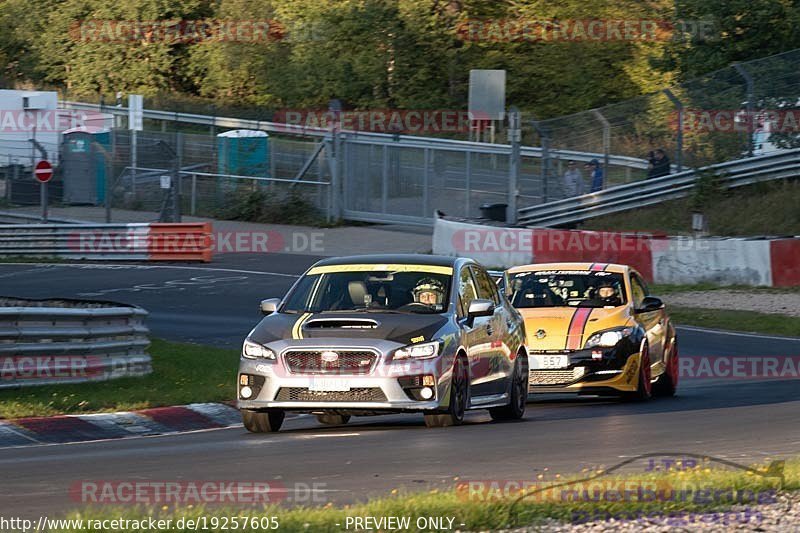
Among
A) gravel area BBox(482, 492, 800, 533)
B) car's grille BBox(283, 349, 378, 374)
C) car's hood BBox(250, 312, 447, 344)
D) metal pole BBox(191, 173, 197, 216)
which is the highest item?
metal pole BBox(191, 173, 197, 216)

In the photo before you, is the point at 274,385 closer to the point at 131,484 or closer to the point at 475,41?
the point at 131,484

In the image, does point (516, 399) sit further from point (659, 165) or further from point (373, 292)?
point (659, 165)

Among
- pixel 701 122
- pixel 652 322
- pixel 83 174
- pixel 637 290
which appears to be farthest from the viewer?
pixel 83 174

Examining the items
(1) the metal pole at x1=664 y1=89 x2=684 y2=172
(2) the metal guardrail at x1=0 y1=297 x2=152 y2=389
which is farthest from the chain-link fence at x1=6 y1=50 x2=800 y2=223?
(2) the metal guardrail at x1=0 y1=297 x2=152 y2=389

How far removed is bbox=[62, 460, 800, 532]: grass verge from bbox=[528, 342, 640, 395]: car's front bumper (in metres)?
6.69

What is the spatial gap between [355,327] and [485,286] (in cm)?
207

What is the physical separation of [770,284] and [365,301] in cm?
1554

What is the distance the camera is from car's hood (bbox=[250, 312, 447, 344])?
11703 mm

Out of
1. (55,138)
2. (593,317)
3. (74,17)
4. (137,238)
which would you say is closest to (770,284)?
(593,317)

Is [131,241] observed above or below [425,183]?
below

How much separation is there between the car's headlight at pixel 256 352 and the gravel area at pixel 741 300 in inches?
557

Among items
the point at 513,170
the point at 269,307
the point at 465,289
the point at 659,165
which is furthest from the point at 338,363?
the point at 659,165

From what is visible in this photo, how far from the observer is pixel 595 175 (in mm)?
34469

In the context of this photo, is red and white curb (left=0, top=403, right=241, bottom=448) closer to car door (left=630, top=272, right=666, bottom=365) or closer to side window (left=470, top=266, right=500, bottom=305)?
side window (left=470, top=266, right=500, bottom=305)
